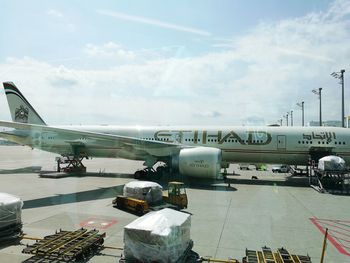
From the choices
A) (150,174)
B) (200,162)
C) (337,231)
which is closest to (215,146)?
(200,162)

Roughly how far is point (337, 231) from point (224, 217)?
4.20 m

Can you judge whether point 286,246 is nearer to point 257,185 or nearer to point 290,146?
point 257,185

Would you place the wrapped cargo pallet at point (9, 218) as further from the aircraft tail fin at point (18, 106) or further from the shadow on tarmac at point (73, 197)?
the aircraft tail fin at point (18, 106)

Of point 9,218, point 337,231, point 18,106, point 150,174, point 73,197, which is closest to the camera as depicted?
point 9,218

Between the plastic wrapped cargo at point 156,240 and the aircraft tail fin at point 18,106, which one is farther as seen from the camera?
the aircraft tail fin at point 18,106

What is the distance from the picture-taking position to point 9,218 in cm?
1009

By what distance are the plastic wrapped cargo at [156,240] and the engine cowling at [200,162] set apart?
13.7 m

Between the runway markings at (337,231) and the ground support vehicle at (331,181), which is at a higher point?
the ground support vehicle at (331,181)

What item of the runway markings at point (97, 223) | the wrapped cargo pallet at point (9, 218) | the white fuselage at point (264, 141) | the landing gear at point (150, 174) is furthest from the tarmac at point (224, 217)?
the landing gear at point (150, 174)

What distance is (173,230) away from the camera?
778 cm

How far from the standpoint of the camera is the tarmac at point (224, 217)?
388 inches

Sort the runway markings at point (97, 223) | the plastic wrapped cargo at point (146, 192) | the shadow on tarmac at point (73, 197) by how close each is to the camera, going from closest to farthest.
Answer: the runway markings at point (97, 223)
the plastic wrapped cargo at point (146, 192)
the shadow on tarmac at point (73, 197)

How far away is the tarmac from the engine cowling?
37.5 inches

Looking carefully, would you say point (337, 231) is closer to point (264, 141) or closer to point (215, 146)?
point (264, 141)
